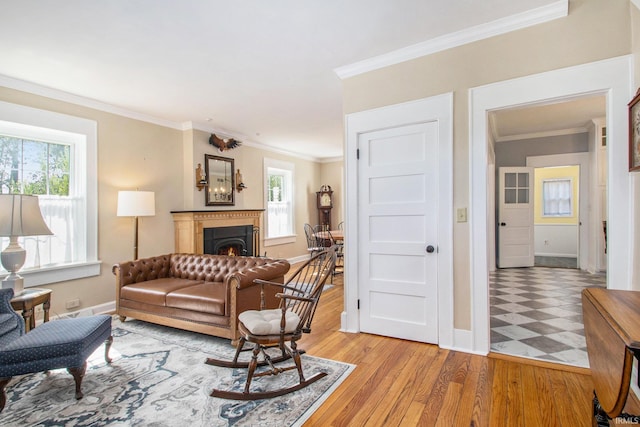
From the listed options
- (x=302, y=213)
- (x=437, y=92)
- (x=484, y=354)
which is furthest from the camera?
(x=302, y=213)

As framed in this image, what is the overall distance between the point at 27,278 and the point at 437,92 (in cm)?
448

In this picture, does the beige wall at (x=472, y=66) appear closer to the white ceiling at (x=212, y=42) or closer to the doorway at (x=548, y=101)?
the doorway at (x=548, y=101)

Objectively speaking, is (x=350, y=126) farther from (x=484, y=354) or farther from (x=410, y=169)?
(x=484, y=354)

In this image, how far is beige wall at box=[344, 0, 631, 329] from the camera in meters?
2.17

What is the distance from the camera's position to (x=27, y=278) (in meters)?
3.34

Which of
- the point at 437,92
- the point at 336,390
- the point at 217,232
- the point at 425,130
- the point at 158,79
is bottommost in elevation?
the point at 336,390

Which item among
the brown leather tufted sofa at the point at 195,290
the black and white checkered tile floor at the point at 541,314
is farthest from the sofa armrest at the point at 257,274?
the black and white checkered tile floor at the point at 541,314

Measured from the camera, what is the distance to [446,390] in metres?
2.08

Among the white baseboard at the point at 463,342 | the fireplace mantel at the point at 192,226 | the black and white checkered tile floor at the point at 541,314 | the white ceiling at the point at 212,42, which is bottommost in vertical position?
the black and white checkered tile floor at the point at 541,314

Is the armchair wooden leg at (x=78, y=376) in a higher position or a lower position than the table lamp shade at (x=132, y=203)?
lower

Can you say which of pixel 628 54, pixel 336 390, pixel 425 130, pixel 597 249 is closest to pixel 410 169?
pixel 425 130

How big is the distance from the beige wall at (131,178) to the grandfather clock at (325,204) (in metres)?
2.58

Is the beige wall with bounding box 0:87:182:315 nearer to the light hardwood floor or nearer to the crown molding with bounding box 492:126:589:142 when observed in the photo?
the light hardwood floor

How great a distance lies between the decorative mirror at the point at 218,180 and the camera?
5.30 m
